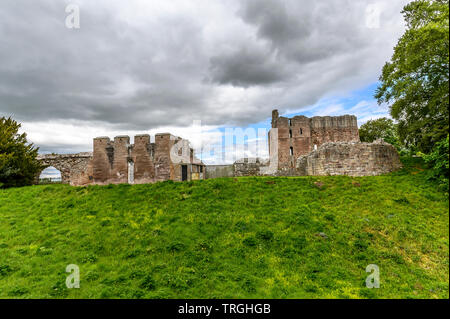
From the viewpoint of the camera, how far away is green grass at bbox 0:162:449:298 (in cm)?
705

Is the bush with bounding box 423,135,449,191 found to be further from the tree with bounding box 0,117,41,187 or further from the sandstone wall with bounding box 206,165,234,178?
the tree with bounding box 0,117,41,187

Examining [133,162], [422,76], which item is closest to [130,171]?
[133,162]

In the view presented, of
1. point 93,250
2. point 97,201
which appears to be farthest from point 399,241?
point 97,201

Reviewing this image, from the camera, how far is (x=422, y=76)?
11383 mm

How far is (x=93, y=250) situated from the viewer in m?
9.34

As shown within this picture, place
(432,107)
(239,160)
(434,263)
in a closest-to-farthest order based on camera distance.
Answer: (434,263)
(432,107)
(239,160)

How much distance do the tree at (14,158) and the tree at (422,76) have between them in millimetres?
30301

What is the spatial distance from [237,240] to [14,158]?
23.8 m

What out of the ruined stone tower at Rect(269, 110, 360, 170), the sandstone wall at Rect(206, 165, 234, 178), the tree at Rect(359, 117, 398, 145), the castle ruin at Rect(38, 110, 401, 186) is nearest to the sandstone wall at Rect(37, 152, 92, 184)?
the castle ruin at Rect(38, 110, 401, 186)

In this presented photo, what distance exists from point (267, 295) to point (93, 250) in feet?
24.4

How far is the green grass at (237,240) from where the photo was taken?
7.05 meters

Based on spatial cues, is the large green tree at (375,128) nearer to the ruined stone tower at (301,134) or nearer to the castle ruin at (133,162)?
the ruined stone tower at (301,134)
